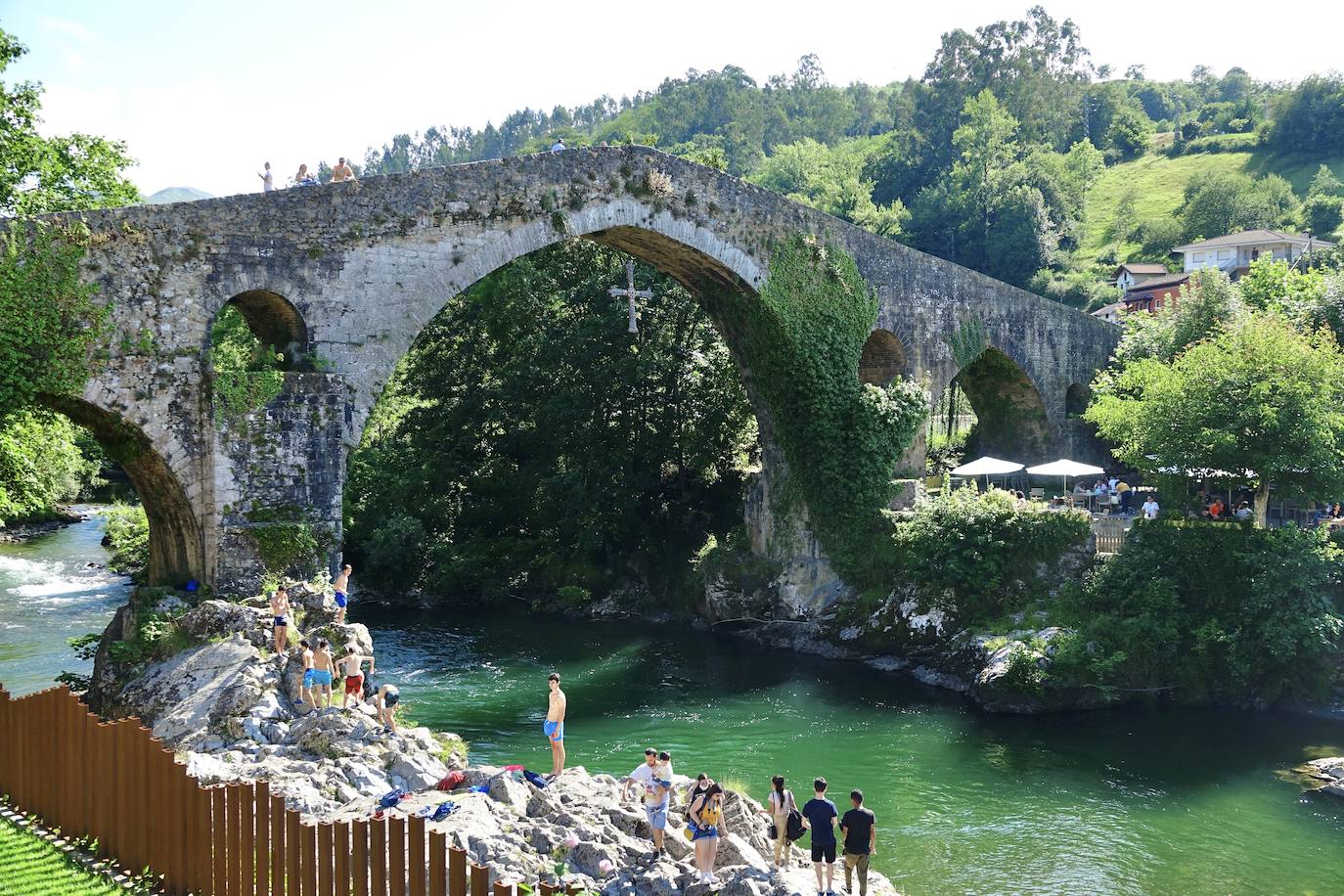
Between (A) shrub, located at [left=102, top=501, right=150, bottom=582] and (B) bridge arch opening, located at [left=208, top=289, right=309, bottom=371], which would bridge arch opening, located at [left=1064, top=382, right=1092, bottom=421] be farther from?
(A) shrub, located at [left=102, top=501, right=150, bottom=582]

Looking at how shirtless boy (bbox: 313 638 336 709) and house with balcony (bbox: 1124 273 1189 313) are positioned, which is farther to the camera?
A: house with balcony (bbox: 1124 273 1189 313)

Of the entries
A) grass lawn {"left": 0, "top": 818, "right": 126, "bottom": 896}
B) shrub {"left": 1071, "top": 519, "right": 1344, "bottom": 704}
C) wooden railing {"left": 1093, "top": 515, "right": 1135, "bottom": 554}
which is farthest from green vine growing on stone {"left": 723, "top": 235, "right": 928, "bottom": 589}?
grass lawn {"left": 0, "top": 818, "right": 126, "bottom": 896}

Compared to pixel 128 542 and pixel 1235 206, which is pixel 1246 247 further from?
pixel 128 542

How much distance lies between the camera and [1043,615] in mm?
20609

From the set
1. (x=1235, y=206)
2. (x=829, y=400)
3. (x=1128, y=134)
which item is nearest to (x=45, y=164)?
(x=829, y=400)

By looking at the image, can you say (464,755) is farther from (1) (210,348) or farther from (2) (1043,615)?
(2) (1043,615)

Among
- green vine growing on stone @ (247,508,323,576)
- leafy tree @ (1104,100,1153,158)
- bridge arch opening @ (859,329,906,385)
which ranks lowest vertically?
green vine growing on stone @ (247,508,323,576)

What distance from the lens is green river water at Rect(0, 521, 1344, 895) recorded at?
13656mm

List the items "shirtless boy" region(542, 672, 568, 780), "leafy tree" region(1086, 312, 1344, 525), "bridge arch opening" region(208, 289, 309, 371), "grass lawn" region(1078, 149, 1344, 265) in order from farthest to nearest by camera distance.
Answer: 1. "grass lawn" region(1078, 149, 1344, 265)
2. "leafy tree" region(1086, 312, 1344, 525)
3. "bridge arch opening" region(208, 289, 309, 371)
4. "shirtless boy" region(542, 672, 568, 780)

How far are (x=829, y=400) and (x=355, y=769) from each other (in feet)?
47.0

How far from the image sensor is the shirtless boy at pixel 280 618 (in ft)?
46.1

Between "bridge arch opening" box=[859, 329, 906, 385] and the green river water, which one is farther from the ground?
"bridge arch opening" box=[859, 329, 906, 385]

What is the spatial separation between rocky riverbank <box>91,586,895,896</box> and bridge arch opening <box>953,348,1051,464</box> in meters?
19.2

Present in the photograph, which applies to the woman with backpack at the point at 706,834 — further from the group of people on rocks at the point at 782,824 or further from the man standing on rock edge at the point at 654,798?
the man standing on rock edge at the point at 654,798
